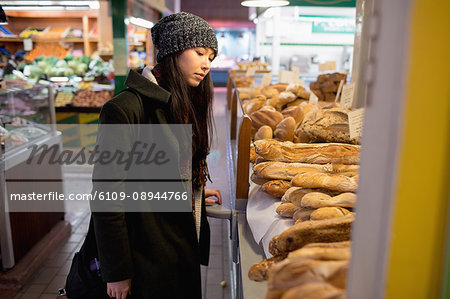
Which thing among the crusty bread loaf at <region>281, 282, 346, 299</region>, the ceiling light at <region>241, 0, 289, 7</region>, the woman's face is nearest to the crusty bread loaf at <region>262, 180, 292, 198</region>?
the woman's face

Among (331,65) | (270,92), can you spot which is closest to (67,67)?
(270,92)

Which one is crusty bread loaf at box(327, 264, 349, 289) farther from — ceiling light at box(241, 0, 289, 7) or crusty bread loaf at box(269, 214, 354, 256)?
ceiling light at box(241, 0, 289, 7)

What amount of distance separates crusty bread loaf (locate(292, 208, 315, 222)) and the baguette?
0.02 metres

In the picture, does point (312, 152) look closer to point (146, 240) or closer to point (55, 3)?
point (146, 240)

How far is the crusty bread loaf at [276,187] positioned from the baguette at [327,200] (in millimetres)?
233

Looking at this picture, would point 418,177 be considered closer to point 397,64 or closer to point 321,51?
point 397,64

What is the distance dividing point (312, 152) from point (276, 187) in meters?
0.22

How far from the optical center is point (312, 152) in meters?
1.49

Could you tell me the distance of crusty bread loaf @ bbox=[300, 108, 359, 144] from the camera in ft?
5.25

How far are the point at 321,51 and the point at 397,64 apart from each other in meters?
7.77

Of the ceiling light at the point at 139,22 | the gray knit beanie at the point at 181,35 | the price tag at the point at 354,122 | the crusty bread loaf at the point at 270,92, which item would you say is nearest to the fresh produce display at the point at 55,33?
the ceiling light at the point at 139,22

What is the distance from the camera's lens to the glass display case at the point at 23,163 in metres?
2.70

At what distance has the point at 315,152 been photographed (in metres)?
1.48

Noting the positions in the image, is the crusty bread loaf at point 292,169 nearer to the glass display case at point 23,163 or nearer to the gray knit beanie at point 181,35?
the gray knit beanie at point 181,35
